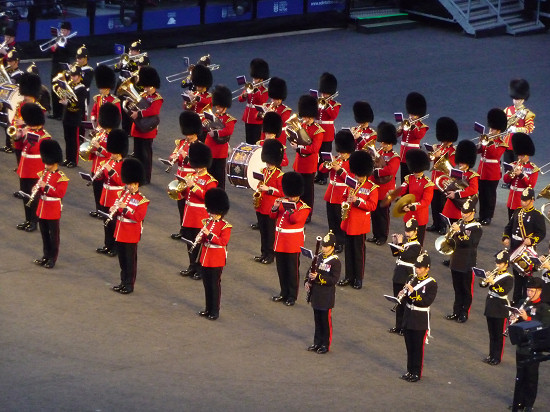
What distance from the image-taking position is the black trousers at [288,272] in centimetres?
1235

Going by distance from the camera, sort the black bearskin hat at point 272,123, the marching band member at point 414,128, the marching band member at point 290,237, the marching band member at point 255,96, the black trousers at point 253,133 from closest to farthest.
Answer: the marching band member at point 290,237, the black bearskin hat at point 272,123, the marching band member at point 414,128, the marching band member at point 255,96, the black trousers at point 253,133

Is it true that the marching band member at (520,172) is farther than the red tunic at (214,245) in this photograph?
Yes

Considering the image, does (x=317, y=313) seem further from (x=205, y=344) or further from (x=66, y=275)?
(x=66, y=275)

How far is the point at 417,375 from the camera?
35.7 ft

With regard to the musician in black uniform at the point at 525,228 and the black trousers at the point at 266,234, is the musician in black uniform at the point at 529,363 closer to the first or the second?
the musician in black uniform at the point at 525,228

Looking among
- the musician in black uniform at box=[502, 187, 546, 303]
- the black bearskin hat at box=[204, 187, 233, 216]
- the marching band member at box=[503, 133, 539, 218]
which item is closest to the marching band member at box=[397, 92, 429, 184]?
the marching band member at box=[503, 133, 539, 218]

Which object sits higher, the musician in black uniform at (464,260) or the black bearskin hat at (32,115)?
the black bearskin hat at (32,115)

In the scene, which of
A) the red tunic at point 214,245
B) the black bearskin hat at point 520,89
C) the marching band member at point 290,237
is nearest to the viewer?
the red tunic at point 214,245

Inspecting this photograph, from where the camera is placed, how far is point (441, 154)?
46.8ft

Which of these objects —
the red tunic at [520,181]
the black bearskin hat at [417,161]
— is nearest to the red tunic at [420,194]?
the black bearskin hat at [417,161]

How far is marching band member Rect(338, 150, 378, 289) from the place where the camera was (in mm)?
12805

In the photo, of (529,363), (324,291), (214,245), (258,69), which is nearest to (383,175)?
(214,245)

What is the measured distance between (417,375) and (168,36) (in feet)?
41.9

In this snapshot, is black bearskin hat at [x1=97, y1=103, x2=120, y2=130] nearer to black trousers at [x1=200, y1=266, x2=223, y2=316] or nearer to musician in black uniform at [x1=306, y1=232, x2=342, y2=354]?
black trousers at [x1=200, y1=266, x2=223, y2=316]
